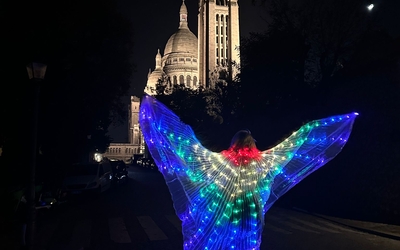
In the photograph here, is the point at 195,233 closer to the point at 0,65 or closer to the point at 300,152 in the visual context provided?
the point at 300,152

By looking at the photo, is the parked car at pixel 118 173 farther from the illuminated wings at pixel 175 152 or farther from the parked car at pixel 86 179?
the illuminated wings at pixel 175 152

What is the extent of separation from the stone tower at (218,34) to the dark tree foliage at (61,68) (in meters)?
57.4

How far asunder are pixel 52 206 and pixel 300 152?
1081 cm

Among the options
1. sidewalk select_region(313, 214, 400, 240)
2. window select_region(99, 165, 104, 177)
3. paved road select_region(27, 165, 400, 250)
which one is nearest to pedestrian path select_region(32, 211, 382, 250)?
paved road select_region(27, 165, 400, 250)

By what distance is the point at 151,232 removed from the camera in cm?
966

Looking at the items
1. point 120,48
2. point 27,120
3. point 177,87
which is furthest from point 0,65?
point 177,87

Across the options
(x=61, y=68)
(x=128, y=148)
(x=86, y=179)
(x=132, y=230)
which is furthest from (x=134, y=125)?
(x=132, y=230)

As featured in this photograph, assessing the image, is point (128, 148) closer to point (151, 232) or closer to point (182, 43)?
point (182, 43)

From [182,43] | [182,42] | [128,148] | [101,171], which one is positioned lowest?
[101,171]

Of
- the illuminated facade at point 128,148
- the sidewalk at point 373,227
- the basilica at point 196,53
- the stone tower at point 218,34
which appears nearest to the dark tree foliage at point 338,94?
the sidewalk at point 373,227

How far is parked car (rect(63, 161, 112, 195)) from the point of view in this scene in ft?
54.8

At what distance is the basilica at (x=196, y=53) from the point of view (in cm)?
7919

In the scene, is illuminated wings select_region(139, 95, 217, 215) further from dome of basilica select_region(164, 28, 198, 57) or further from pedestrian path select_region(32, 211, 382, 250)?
dome of basilica select_region(164, 28, 198, 57)

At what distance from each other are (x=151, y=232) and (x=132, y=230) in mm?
679
